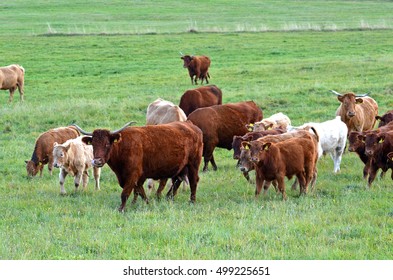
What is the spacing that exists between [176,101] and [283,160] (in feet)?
35.3

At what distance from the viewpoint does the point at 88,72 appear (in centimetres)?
3222

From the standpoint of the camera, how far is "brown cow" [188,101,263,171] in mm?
15070

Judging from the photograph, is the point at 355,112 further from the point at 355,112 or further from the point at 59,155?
the point at 59,155

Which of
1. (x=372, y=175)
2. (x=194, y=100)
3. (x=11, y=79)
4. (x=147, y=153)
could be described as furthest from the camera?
(x=11, y=79)

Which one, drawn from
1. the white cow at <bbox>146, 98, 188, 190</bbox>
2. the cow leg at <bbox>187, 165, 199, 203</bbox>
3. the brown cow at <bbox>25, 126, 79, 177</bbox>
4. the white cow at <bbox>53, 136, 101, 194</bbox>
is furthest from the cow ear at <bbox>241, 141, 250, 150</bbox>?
the brown cow at <bbox>25, 126, 79, 177</bbox>

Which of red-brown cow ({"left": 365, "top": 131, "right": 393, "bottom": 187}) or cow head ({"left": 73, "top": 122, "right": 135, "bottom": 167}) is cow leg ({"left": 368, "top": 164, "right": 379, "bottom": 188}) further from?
cow head ({"left": 73, "top": 122, "right": 135, "bottom": 167})

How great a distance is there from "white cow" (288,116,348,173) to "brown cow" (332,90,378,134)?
6.57 ft

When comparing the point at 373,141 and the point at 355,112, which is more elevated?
the point at 373,141

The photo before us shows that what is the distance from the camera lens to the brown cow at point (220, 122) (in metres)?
15.1

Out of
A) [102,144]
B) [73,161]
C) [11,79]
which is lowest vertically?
[11,79]

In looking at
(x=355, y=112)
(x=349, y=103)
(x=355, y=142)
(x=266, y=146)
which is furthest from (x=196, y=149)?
(x=355, y=112)

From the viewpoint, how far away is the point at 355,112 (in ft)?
55.1

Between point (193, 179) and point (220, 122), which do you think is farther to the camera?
point (220, 122)
